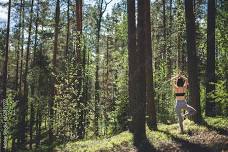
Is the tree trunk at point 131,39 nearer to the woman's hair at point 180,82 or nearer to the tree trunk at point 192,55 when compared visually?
the tree trunk at point 192,55

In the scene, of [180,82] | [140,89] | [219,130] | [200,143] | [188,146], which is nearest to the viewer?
[188,146]

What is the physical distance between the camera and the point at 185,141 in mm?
13445

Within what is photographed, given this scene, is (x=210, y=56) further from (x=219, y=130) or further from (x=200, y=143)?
(x=200, y=143)

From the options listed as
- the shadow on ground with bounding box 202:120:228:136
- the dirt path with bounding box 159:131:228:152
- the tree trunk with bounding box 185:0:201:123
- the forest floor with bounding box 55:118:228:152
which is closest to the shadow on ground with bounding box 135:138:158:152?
the forest floor with bounding box 55:118:228:152

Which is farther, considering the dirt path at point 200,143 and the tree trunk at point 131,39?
the tree trunk at point 131,39

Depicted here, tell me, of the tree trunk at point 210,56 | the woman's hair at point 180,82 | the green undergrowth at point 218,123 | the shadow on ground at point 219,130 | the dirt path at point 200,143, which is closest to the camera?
the dirt path at point 200,143

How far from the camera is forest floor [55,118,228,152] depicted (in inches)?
496

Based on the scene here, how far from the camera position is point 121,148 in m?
14.2

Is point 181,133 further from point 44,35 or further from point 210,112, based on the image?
point 44,35

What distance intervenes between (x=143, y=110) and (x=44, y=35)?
2927cm

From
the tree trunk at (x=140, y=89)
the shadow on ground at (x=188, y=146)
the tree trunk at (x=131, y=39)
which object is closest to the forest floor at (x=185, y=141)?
the shadow on ground at (x=188, y=146)

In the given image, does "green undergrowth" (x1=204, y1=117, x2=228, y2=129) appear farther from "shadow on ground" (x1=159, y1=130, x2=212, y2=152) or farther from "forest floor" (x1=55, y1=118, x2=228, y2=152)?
"shadow on ground" (x1=159, y1=130, x2=212, y2=152)

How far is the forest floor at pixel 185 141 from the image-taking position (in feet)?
41.3

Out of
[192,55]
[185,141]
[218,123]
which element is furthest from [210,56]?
[185,141]
